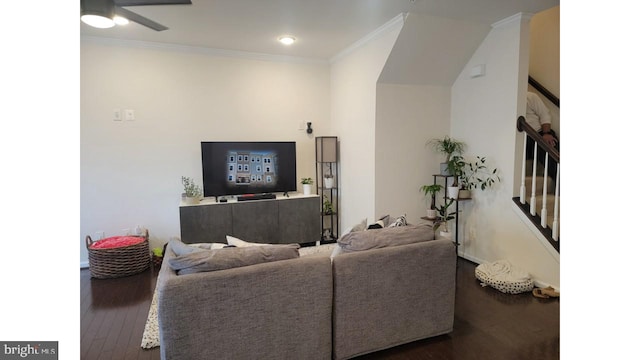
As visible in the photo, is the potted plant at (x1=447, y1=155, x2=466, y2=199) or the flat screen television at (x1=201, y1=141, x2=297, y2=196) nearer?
the potted plant at (x1=447, y1=155, x2=466, y2=199)

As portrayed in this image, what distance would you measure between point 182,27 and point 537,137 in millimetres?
3633

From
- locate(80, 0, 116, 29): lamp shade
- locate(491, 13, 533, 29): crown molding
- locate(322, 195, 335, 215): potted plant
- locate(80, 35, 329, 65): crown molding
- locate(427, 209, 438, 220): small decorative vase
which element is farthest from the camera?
locate(322, 195, 335, 215): potted plant

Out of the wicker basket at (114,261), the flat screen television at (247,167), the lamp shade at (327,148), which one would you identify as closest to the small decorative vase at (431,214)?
the lamp shade at (327,148)

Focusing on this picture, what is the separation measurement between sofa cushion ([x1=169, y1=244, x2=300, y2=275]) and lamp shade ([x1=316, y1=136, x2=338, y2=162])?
106 inches

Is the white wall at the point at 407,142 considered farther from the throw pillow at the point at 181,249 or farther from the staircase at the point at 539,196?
the throw pillow at the point at 181,249

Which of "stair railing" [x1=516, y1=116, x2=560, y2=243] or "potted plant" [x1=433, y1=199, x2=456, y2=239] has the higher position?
"stair railing" [x1=516, y1=116, x2=560, y2=243]

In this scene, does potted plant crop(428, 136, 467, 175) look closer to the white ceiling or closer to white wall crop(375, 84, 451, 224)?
white wall crop(375, 84, 451, 224)

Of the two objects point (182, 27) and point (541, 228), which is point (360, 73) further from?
point (541, 228)

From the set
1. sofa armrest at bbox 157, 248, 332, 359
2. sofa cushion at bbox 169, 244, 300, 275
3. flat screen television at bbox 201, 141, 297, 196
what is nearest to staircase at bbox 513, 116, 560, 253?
sofa armrest at bbox 157, 248, 332, 359

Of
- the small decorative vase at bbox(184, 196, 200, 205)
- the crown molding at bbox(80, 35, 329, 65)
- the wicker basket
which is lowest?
the wicker basket

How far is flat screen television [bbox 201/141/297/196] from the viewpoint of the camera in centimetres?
411

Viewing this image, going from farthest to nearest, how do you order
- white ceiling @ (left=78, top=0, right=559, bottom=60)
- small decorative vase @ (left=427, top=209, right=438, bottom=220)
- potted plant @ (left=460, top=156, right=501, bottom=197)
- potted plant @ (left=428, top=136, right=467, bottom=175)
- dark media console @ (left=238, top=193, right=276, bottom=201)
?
dark media console @ (left=238, top=193, right=276, bottom=201)
potted plant @ (left=428, top=136, right=467, bottom=175)
small decorative vase @ (left=427, top=209, right=438, bottom=220)
potted plant @ (left=460, top=156, right=501, bottom=197)
white ceiling @ (left=78, top=0, right=559, bottom=60)

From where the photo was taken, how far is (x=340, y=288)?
1.99 meters

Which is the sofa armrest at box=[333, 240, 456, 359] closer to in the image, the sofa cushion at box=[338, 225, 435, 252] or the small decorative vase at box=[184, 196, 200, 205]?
the sofa cushion at box=[338, 225, 435, 252]
